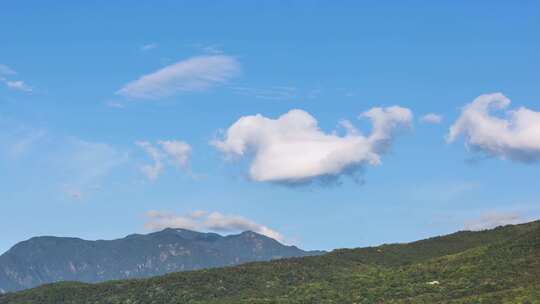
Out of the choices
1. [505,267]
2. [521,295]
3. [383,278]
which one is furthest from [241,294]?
[521,295]

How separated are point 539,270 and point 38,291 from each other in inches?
5283

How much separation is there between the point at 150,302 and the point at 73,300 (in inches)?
1042

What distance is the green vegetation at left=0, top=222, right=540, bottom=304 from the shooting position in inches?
5224

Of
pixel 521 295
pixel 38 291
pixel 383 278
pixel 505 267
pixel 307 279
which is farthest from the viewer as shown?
pixel 38 291

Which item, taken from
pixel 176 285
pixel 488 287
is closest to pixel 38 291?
pixel 176 285

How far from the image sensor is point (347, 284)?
166m

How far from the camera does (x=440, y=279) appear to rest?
5881 inches

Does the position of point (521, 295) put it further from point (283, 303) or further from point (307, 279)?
point (307, 279)

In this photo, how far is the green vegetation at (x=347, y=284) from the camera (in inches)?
5224

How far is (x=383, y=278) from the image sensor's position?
16412cm

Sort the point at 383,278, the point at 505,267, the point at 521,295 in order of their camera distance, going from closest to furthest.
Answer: the point at 521,295 → the point at 505,267 → the point at 383,278

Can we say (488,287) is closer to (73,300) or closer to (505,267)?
(505,267)

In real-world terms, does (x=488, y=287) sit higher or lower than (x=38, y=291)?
lower

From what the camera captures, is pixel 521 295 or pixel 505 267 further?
pixel 505 267
